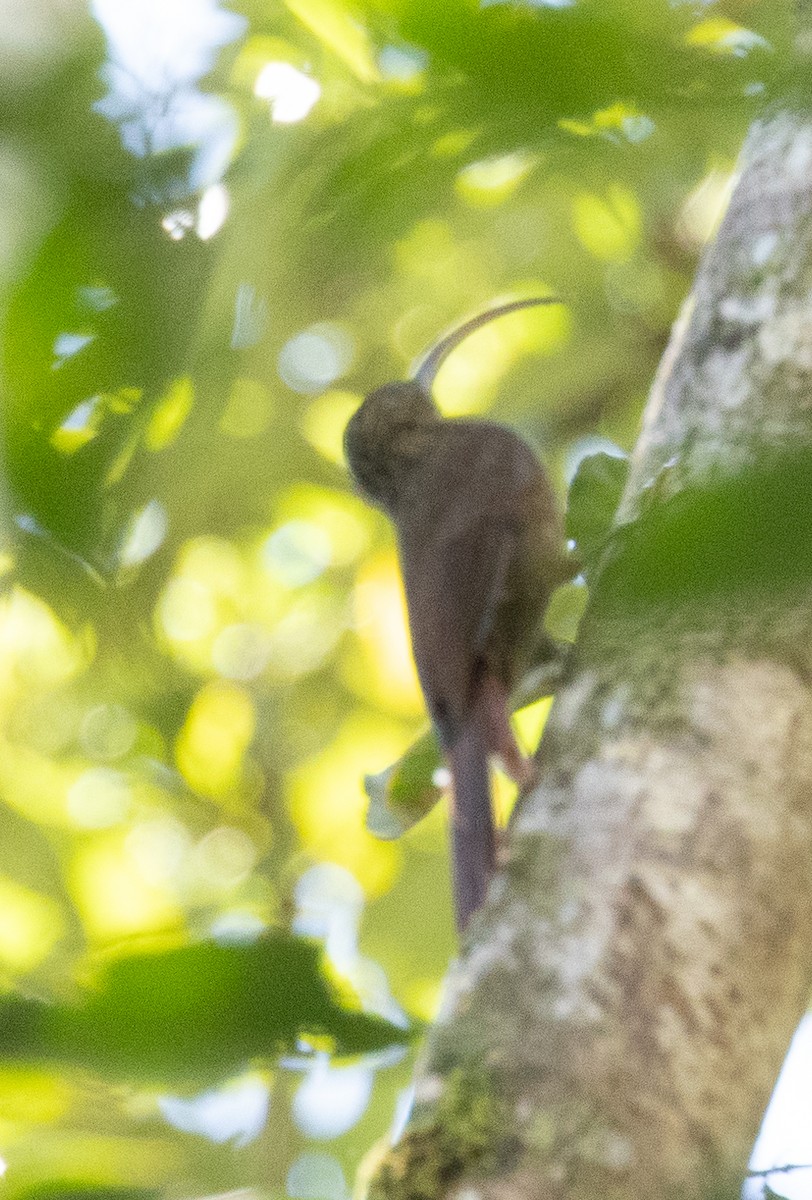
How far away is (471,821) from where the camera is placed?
2.27 m

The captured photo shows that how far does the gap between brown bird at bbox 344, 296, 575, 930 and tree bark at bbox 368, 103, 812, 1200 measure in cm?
45

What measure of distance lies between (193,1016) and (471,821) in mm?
1403

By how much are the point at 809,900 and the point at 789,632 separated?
361mm

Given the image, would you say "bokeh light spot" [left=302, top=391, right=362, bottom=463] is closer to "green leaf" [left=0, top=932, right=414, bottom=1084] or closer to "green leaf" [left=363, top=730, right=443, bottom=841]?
"green leaf" [left=363, top=730, right=443, bottom=841]

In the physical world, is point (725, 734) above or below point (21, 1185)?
below

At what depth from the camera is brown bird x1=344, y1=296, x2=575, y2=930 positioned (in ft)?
7.54

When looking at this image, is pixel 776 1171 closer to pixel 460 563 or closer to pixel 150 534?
pixel 460 563

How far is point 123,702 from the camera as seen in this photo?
10.5 feet

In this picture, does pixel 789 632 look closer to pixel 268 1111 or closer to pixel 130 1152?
pixel 130 1152

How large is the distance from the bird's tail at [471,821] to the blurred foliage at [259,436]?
8.0 inches

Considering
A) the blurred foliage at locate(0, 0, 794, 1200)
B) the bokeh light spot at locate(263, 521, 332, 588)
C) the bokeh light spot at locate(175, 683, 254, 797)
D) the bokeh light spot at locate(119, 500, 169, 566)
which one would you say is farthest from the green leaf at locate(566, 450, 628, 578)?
the bokeh light spot at locate(263, 521, 332, 588)

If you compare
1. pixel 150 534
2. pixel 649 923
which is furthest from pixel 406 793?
pixel 150 534

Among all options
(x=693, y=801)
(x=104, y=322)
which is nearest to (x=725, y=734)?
(x=693, y=801)

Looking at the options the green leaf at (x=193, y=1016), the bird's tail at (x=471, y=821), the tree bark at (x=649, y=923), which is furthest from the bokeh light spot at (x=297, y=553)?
the green leaf at (x=193, y=1016)
